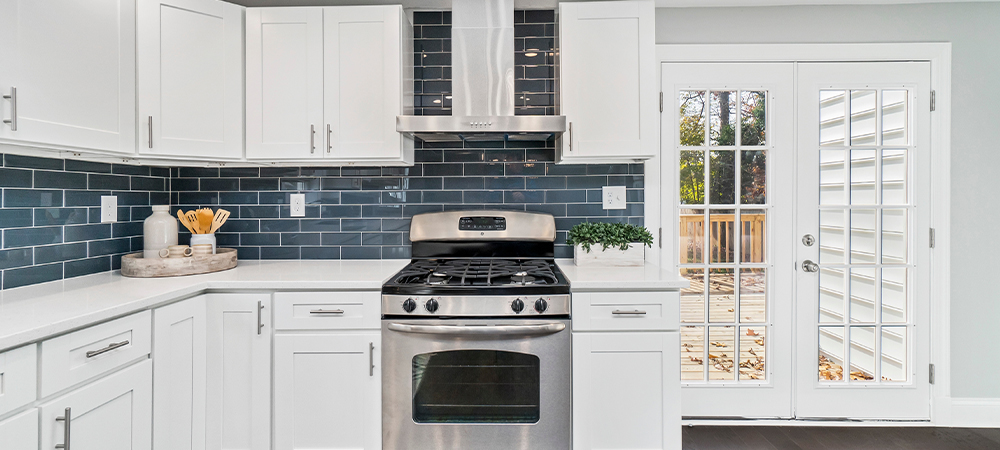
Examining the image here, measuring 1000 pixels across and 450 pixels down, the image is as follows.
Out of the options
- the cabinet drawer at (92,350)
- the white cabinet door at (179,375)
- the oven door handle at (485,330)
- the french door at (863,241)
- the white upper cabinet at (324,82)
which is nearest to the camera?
the cabinet drawer at (92,350)

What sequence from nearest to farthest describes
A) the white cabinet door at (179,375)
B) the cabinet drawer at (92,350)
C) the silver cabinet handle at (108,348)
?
the cabinet drawer at (92,350), the silver cabinet handle at (108,348), the white cabinet door at (179,375)

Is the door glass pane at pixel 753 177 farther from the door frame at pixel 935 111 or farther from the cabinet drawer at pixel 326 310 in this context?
the cabinet drawer at pixel 326 310

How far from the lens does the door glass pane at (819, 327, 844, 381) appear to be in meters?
2.48

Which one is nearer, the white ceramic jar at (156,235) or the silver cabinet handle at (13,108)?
the silver cabinet handle at (13,108)

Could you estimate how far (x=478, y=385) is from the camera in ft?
6.04

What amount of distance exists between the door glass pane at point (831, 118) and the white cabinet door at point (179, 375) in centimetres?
307

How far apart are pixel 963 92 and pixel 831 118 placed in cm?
70

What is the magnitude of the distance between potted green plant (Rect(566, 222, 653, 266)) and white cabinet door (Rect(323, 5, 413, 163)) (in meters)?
1.00

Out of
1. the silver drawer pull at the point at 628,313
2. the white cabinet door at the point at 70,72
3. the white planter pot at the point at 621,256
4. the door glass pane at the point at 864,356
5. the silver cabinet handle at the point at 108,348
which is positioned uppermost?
the white cabinet door at the point at 70,72

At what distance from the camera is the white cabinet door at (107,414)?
1.25 metres

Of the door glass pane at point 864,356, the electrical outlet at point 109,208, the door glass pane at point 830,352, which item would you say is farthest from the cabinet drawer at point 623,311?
the electrical outlet at point 109,208

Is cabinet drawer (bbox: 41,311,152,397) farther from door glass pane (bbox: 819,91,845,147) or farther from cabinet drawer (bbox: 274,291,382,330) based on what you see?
door glass pane (bbox: 819,91,845,147)

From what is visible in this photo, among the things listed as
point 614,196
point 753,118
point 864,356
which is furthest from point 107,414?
point 864,356

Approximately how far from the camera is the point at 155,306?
1610 millimetres
